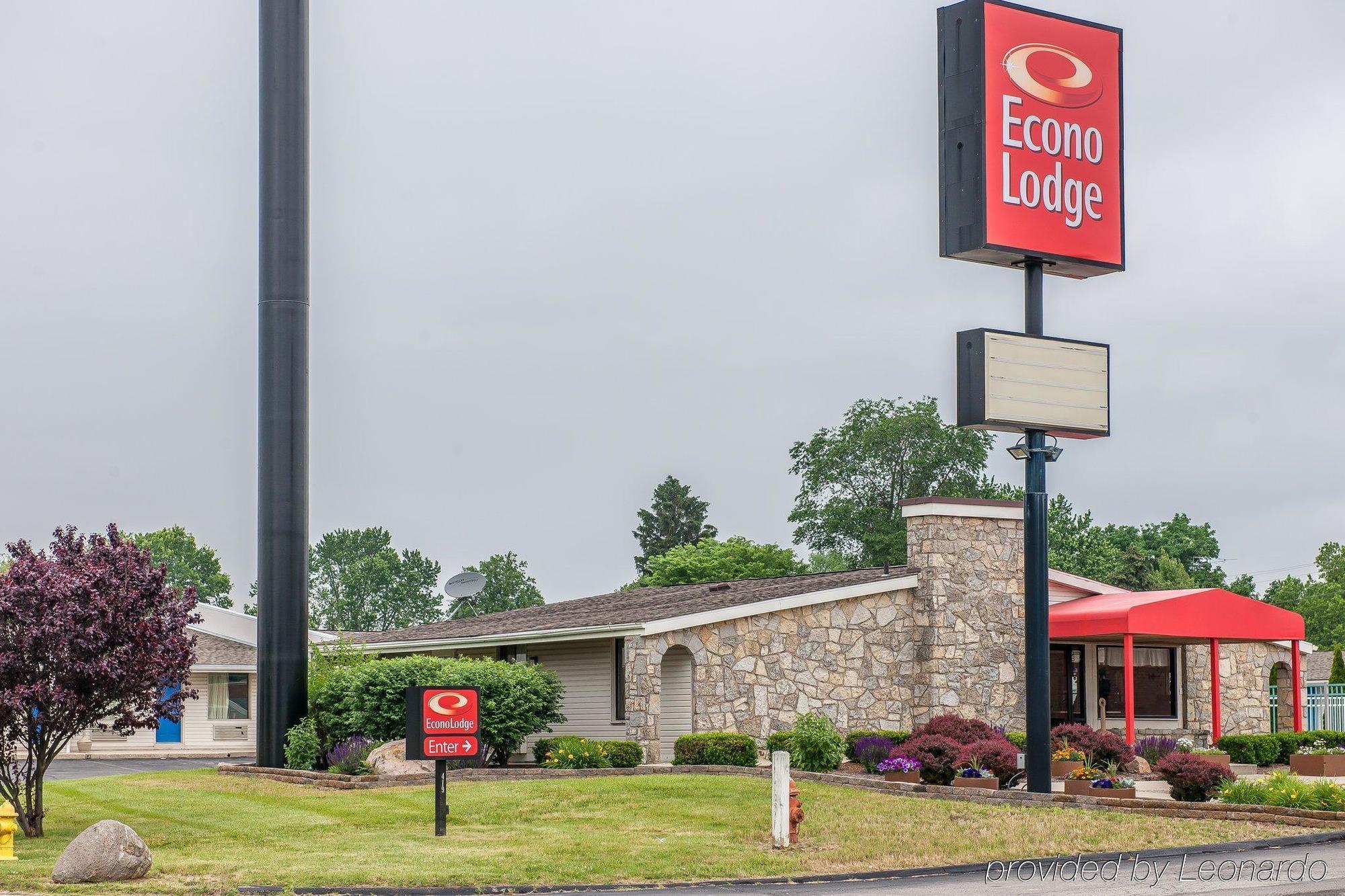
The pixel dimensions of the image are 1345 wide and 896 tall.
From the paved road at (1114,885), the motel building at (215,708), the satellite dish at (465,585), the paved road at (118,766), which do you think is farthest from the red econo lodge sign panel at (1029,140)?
the motel building at (215,708)

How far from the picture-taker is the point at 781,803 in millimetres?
18281

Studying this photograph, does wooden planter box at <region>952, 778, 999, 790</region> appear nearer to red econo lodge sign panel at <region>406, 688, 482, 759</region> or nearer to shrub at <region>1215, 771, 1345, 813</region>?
shrub at <region>1215, 771, 1345, 813</region>

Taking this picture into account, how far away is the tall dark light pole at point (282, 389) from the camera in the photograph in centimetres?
2964

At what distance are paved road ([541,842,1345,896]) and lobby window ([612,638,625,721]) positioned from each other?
49.6 feet

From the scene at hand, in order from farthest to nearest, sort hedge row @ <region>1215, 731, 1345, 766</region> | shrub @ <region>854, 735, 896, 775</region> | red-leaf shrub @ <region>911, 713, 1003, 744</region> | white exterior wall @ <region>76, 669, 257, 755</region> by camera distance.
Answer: white exterior wall @ <region>76, 669, 257, 755</region> < hedge row @ <region>1215, 731, 1345, 766</region> < red-leaf shrub @ <region>911, 713, 1003, 744</region> < shrub @ <region>854, 735, 896, 775</region>

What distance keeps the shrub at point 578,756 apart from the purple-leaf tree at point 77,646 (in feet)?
27.0

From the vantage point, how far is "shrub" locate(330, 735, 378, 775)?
26875 mm

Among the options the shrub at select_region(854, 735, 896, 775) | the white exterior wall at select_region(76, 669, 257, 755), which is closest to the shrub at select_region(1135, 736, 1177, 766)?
the shrub at select_region(854, 735, 896, 775)

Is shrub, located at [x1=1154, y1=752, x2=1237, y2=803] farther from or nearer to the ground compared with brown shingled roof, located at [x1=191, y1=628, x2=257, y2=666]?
nearer to the ground

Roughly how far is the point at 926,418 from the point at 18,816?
61012mm

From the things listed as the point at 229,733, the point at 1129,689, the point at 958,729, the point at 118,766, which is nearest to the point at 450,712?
the point at 958,729

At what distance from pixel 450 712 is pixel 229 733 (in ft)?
96.0

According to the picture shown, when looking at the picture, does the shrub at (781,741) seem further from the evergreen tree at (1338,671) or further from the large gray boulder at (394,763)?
the evergreen tree at (1338,671)

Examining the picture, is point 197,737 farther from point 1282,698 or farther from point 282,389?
point 1282,698
